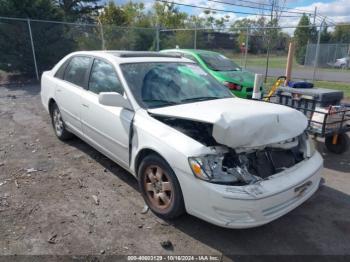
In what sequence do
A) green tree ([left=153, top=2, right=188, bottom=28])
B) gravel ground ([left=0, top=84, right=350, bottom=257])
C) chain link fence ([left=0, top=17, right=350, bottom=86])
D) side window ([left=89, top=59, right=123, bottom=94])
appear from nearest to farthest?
1. gravel ground ([left=0, top=84, right=350, bottom=257])
2. side window ([left=89, top=59, right=123, bottom=94])
3. chain link fence ([left=0, top=17, right=350, bottom=86])
4. green tree ([left=153, top=2, right=188, bottom=28])

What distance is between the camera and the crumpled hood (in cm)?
271

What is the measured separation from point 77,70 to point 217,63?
470cm

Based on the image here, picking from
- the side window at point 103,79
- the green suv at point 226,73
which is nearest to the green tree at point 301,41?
the green suv at point 226,73

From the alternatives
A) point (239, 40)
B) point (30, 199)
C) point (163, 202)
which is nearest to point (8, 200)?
point (30, 199)

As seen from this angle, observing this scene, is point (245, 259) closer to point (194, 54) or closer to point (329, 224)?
point (329, 224)

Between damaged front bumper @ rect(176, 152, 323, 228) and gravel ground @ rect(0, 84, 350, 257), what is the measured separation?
38 centimetres

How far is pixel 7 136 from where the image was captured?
19.1 feet

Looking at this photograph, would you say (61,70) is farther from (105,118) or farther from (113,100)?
(113,100)

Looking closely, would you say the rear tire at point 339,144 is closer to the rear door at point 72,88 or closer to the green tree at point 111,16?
the rear door at point 72,88

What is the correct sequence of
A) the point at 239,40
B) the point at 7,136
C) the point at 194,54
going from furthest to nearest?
the point at 239,40 < the point at 194,54 < the point at 7,136

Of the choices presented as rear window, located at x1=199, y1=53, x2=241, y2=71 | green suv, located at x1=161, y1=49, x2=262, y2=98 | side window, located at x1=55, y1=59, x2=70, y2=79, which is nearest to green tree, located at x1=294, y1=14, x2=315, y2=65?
rear window, located at x1=199, y1=53, x2=241, y2=71

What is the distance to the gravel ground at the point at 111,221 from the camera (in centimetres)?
284

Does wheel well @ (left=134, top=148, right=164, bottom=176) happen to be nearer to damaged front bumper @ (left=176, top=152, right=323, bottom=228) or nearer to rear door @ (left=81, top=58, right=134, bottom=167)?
rear door @ (left=81, top=58, right=134, bottom=167)

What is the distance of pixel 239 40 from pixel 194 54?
23.4 m
